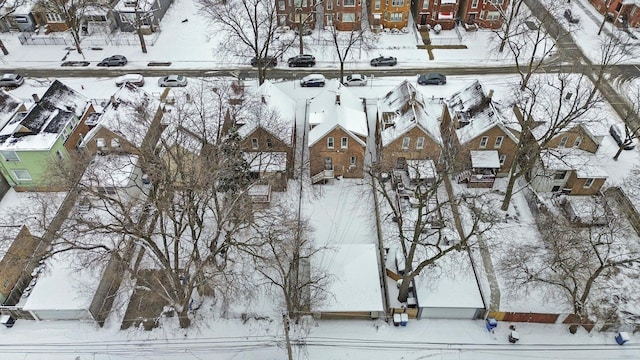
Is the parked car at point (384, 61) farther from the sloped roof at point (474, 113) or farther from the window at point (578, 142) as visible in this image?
the window at point (578, 142)

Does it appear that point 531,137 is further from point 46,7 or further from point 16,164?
point 46,7

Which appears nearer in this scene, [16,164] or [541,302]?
[541,302]

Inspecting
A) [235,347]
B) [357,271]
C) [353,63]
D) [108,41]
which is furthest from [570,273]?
[108,41]

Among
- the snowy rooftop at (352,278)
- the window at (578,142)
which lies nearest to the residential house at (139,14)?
the snowy rooftop at (352,278)

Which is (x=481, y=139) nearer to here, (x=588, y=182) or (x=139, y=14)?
(x=588, y=182)

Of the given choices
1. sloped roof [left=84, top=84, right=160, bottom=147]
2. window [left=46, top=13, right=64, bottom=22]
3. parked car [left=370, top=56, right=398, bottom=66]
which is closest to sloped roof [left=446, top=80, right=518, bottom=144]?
parked car [left=370, top=56, right=398, bottom=66]

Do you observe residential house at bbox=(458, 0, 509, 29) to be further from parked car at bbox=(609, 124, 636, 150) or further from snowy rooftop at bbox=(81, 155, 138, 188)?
snowy rooftop at bbox=(81, 155, 138, 188)

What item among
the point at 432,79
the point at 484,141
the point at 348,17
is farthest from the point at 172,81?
the point at 484,141

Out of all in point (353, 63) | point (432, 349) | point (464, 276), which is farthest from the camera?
point (353, 63)
